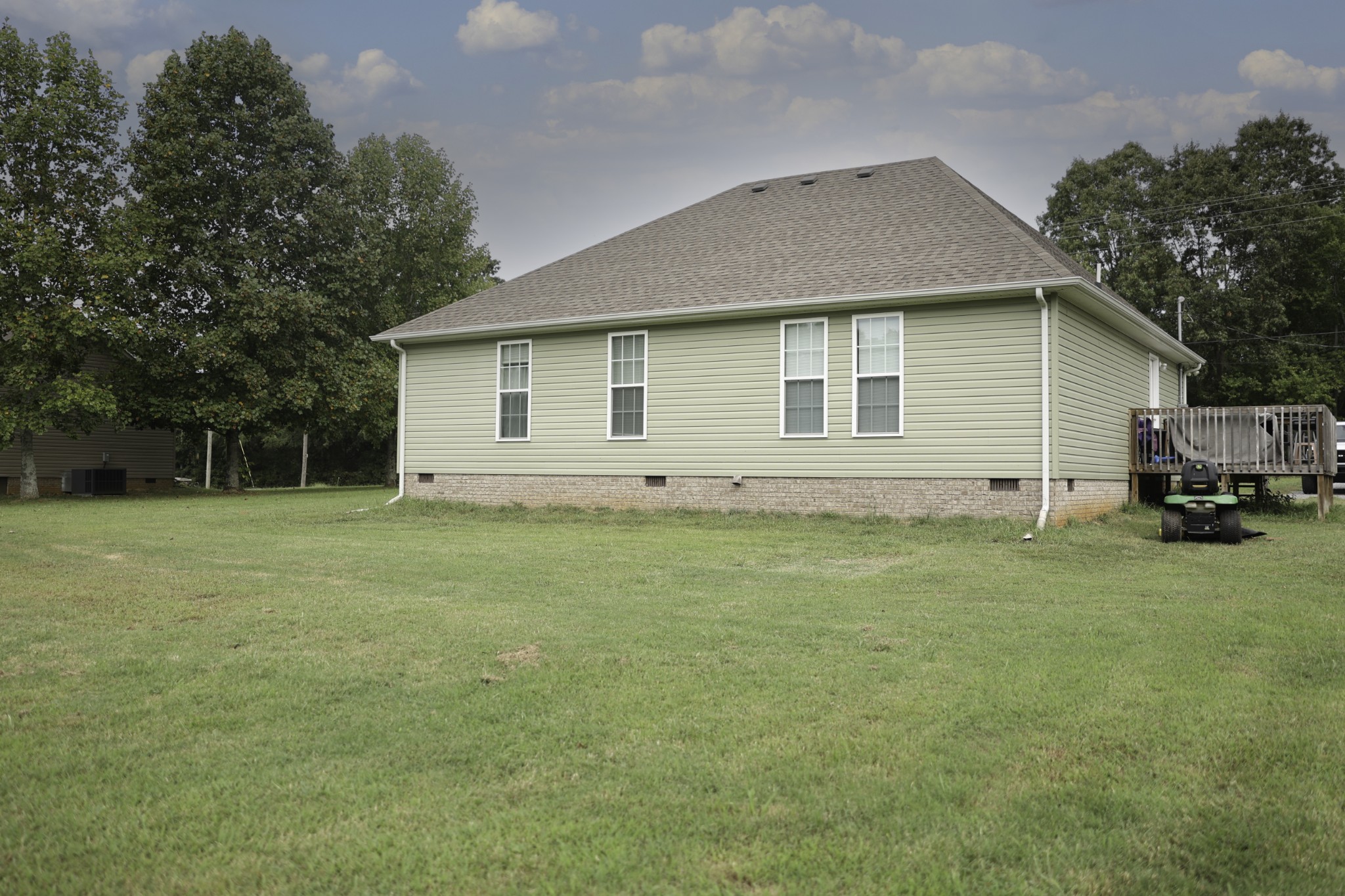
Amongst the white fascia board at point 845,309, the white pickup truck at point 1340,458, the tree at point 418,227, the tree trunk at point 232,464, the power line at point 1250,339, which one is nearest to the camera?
the white fascia board at point 845,309

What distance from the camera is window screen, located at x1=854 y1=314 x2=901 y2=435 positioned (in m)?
15.3

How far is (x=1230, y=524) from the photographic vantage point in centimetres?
1198

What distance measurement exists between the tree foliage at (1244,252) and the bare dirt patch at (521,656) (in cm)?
3920

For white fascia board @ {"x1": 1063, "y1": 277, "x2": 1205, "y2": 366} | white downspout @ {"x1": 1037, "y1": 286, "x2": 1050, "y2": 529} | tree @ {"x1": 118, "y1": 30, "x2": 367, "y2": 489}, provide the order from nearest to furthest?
1. white downspout @ {"x1": 1037, "y1": 286, "x2": 1050, "y2": 529}
2. white fascia board @ {"x1": 1063, "y1": 277, "x2": 1205, "y2": 366}
3. tree @ {"x1": 118, "y1": 30, "x2": 367, "y2": 489}

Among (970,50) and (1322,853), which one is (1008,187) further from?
(1322,853)

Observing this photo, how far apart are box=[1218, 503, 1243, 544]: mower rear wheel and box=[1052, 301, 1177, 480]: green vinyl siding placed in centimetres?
252

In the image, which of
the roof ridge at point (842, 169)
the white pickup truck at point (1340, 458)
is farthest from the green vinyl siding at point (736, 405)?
the white pickup truck at point (1340, 458)

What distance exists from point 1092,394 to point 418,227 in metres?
28.8

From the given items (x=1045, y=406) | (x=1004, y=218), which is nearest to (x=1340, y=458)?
(x=1004, y=218)

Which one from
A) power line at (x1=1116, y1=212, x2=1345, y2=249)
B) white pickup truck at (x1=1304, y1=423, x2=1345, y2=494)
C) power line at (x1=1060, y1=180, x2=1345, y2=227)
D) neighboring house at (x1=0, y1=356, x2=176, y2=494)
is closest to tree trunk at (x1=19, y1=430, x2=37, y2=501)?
neighboring house at (x1=0, y1=356, x2=176, y2=494)

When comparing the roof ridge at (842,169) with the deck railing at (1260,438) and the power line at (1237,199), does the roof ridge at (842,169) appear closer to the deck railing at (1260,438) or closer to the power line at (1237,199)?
the deck railing at (1260,438)

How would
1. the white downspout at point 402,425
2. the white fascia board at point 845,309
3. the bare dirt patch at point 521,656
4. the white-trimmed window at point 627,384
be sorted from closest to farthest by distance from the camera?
the bare dirt patch at point 521,656
the white fascia board at point 845,309
the white-trimmed window at point 627,384
the white downspout at point 402,425

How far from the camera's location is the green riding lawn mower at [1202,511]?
12016 millimetres

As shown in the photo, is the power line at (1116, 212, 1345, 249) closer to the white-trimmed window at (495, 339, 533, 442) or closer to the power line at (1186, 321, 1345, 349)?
the power line at (1186, 321, 1345, 349)
